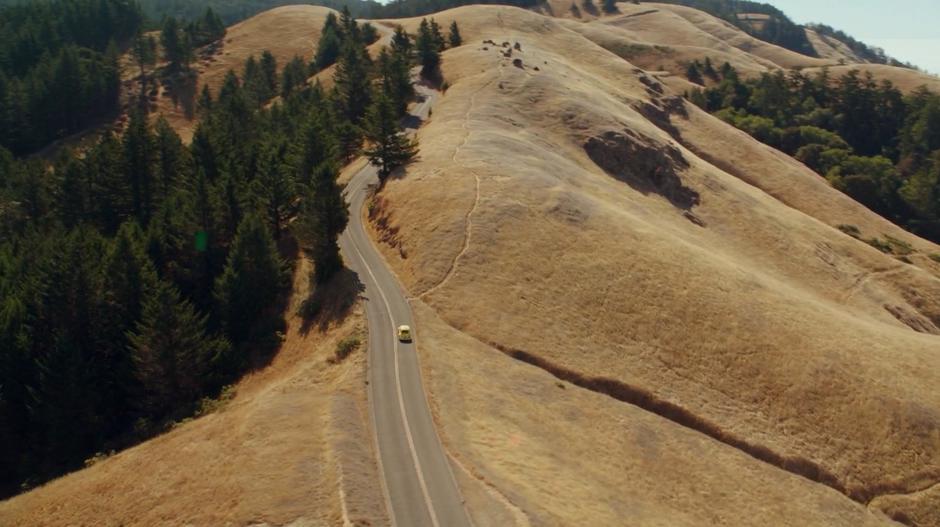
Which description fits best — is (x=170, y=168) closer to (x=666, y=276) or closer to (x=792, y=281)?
(x=666, y=276)

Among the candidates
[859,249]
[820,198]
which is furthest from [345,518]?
[820,198]

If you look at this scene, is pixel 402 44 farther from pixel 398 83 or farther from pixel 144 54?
pixel 144 54

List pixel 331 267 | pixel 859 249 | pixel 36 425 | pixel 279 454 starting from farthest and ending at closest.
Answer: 1. pixel 859 249
2. pixel 331 267
3. pixel 36 425
4. pixel 279 454

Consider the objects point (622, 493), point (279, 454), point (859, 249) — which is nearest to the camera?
point (279, 454)

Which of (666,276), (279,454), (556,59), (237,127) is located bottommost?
(279,454)

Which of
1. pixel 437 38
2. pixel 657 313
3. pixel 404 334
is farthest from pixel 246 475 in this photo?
pixel 437 38

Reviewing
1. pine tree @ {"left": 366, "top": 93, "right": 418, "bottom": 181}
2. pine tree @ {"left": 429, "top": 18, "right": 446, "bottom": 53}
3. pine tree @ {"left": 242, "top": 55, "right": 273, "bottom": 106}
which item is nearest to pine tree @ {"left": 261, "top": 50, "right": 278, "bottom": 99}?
pine tree @ {"left": 242, "top": 55, "right": 273, "bottom": 106}

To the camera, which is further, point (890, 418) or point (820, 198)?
point (820, 198)
